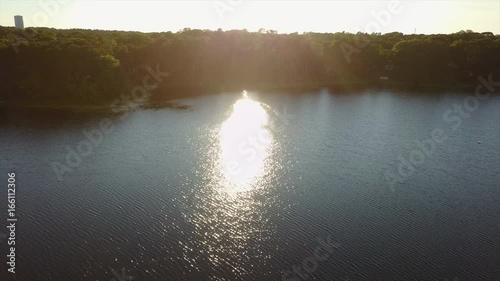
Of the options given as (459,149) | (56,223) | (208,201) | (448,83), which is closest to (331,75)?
(448,83)

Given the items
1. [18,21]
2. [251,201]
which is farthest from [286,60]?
[251,201]

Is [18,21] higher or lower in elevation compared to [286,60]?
higher

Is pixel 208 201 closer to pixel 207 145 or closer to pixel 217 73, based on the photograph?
pixel 207 145

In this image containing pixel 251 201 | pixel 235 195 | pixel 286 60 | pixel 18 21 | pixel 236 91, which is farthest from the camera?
pixel 18 21

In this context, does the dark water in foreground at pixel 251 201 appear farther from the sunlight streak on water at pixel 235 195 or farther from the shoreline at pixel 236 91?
the shoreline at pixel 236 91

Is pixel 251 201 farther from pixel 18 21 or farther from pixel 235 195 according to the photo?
pixel 18 21

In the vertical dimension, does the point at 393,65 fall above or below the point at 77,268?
above

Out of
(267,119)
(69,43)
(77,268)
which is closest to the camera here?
(77,268)

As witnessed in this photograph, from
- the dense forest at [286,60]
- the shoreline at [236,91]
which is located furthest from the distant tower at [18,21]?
the shoreline at [236,91]

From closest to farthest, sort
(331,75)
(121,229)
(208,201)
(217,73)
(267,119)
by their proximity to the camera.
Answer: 1. (121,229)
2. (208,201)
3. (267,119)
4. (217,73)
5. (331,75)
